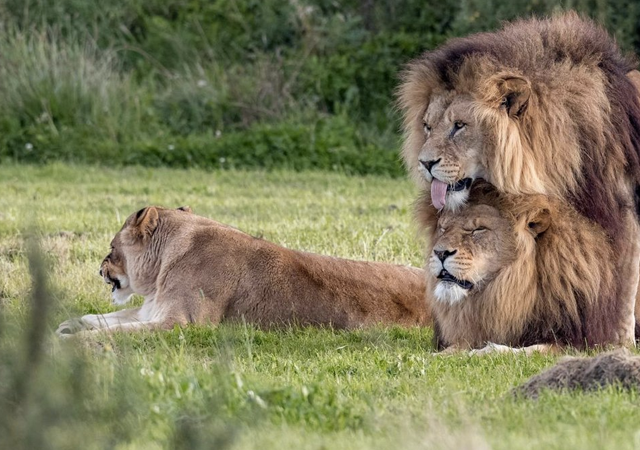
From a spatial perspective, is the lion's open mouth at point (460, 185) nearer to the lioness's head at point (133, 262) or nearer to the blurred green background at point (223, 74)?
the lioness's head at point (133, 262)

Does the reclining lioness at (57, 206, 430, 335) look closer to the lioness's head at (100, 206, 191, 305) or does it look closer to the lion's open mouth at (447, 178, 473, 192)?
the lioness's head at (100, 206, 191, 305)

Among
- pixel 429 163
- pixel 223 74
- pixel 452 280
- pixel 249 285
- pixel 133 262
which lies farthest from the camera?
pixel 223 74

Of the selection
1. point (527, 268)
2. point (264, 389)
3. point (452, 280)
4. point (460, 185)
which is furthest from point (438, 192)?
point (264, 389)

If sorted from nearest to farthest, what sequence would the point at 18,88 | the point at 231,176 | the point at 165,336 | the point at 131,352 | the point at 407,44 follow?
1. the point at 131,352
2. the point at 165,336
3. the point at 231,176
4. the point at 18,88
5. the point at 407,44

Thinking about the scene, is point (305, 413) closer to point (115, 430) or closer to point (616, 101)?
point (115, 430)

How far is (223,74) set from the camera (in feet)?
57.4

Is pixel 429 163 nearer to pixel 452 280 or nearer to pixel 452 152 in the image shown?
pixel 452 152

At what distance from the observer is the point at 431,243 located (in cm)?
684

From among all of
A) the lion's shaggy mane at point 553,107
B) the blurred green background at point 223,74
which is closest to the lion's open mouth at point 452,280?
the lion's shaggy mane at point 553,107

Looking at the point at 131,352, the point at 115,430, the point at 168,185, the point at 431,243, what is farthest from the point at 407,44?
the point at 115,430

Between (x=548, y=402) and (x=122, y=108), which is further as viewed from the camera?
(x=122, y=108)

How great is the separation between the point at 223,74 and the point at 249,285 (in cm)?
1022

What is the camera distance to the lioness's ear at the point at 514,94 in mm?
6402

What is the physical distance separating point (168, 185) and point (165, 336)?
7.03 metres
